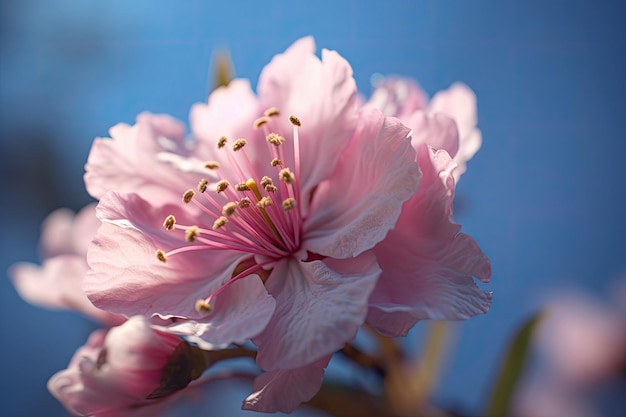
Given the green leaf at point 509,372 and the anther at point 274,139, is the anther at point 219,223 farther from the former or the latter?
the green leaf at point 509,372

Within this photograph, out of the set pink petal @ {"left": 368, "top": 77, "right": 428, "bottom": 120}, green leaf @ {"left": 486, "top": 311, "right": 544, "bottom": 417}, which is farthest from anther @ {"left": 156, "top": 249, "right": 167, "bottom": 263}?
green leaf @ {"left": 486, "top": 311, "right": 544, "bottom": 417}

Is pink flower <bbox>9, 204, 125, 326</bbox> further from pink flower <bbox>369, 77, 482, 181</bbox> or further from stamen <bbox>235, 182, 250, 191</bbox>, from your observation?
pink flower <bbox>369, 77, 482, 181</bbox>

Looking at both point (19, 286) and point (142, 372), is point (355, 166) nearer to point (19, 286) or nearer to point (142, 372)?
point (142, 372)

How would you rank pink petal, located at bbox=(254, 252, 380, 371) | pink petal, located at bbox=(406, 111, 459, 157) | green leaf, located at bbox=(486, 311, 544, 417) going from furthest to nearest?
green leaf, located at bbox=(486, 311, 544, 417) → pink petal, located at bbox=(406, 111, 459, 157) → pink petal, located at bbox=(254, 252, 380, 371)

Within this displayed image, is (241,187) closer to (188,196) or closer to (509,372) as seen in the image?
(188,196)

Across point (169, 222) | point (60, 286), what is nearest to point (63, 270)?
point (60, 286)

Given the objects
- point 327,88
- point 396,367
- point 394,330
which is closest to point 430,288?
point 394,330
